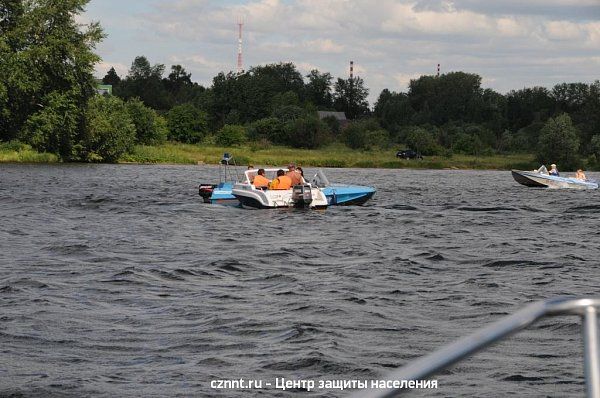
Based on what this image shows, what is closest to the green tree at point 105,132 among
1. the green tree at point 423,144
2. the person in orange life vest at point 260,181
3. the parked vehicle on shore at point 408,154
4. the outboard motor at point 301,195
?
the parked vehicle on shore at point 408,154

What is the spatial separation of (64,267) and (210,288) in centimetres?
349

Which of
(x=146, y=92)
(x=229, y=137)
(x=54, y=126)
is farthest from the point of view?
(x=146, y=92)

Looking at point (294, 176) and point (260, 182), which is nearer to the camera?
point (260, 182)

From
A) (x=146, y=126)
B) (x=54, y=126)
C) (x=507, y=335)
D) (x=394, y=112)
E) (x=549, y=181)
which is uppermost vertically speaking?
(x=394, y=112)

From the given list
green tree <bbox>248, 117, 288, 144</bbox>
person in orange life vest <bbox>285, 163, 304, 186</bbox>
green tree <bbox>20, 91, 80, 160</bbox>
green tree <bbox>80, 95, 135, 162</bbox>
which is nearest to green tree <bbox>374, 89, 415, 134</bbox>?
green tree <bbox>248, 117, 288, 144</bbox>

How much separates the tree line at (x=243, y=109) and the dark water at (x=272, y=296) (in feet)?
134

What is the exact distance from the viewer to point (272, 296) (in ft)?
47.3

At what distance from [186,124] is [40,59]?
32.7 metres

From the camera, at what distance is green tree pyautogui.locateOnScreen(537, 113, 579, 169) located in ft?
317

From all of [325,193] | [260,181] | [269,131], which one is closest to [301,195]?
[260,181]

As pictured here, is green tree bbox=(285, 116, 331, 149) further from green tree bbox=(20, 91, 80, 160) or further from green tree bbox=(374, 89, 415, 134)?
green tree bbox=(20, 91, 80, 160)

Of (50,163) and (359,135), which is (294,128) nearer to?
(359,135)

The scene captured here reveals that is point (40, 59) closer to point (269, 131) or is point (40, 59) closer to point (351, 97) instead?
point (269, 131)

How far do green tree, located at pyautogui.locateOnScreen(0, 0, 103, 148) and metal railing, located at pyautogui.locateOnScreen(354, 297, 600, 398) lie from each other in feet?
225
